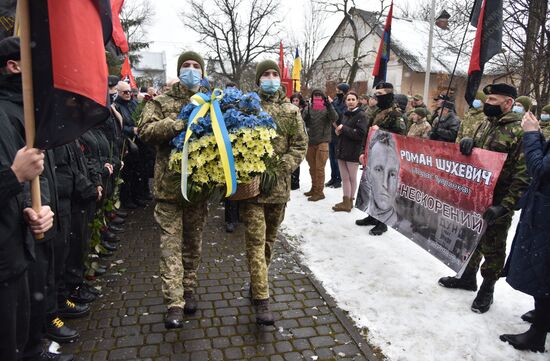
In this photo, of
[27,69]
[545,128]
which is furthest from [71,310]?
[545,128]

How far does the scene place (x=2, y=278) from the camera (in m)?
2.14

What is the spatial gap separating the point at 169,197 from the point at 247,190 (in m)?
0.69

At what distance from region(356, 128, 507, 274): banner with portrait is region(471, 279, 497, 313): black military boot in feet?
1.04

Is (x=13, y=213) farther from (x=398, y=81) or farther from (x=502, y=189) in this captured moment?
(x=398, y=81)

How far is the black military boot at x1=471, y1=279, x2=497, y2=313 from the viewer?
4082 mm

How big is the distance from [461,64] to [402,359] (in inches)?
1125

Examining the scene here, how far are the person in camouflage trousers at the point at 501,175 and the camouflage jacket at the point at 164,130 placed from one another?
2864 millimetres

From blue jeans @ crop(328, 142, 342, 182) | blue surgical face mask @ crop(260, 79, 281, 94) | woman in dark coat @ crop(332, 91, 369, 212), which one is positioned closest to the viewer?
blue surgical face mask @ crop(260, 79, 281, 94)

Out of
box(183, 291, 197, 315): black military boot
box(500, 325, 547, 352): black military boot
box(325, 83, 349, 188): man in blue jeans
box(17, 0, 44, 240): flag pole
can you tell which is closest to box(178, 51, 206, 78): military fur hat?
box(17, 0, 44, 240): flag pole

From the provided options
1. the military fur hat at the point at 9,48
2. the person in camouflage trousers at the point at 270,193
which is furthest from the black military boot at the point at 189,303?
the military fur hat at the point at 9,48

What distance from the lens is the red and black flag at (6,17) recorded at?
400 cm

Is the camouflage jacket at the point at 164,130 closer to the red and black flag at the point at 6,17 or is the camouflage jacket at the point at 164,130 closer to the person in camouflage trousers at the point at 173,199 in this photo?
the person in camouflage trousers at the point at 173,199

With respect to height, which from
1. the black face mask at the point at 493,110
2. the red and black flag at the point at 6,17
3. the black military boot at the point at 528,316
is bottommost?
the black military boot at the point at 528,316

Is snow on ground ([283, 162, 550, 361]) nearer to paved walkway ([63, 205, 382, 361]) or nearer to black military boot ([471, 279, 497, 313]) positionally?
black military boot ([471, 279, 497, 313])
